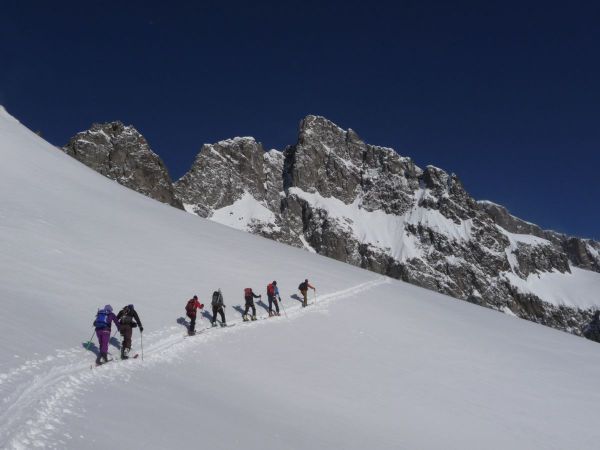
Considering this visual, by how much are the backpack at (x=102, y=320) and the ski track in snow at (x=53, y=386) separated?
2.16ft

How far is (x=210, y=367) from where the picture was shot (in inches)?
492

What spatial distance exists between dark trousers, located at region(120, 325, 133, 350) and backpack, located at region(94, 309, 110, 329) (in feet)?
1.86

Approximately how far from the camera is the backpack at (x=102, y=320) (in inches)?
466

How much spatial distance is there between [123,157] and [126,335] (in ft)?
574

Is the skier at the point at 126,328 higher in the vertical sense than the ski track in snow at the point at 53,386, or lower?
higher

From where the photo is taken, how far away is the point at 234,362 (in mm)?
13281

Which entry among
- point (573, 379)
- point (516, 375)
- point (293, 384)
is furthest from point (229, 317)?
point (573, 379)

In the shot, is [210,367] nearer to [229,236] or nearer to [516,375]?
[516,375]

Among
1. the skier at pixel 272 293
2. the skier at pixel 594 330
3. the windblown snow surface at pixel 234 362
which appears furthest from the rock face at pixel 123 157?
the skier at pixel 272 293

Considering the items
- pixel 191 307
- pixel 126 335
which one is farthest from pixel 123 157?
pixel 126 335

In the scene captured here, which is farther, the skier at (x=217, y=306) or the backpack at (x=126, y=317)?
the skier at (x=217, y=306)

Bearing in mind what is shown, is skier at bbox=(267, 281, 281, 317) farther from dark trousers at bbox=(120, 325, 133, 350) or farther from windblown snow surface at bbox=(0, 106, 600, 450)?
dark trousers at bbox=(120, 325, 133, 350)

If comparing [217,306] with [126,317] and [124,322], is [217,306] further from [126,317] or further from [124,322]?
[124,322]

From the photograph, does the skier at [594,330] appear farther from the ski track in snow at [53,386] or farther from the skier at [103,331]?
the skier at [103,331]
